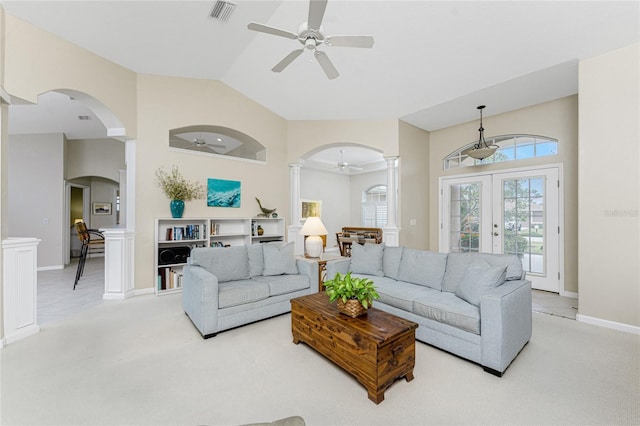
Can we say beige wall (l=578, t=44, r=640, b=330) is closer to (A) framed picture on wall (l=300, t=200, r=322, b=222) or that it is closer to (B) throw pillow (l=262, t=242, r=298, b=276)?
(B) throw pillow (l=262, t=242, r=298, b=276)

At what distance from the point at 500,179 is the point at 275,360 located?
194 inches

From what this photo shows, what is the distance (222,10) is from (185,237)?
3.29 meters

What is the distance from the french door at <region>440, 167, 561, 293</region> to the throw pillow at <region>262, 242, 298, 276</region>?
3627 millimetres

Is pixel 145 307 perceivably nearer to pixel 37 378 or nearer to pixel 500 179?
pixel 37 378

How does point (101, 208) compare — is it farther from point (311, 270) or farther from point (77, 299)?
point (311, 270)

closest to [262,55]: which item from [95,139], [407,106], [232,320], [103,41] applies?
[103,41]

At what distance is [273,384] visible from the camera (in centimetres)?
206

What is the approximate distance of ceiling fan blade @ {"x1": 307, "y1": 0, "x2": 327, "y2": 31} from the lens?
2102 millimetres

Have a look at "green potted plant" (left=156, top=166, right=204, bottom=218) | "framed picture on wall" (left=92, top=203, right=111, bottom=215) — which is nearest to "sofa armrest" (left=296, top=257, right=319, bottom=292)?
"green potted plant" (left=156, top=166, right=204, bottom=218)

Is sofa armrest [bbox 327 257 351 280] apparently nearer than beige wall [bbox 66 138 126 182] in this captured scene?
Yes

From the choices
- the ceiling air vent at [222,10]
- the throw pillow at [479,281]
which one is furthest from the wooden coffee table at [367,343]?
the ceiling air vent at [222,10]

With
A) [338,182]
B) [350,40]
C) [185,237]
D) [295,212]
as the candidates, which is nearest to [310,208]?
[338,182]

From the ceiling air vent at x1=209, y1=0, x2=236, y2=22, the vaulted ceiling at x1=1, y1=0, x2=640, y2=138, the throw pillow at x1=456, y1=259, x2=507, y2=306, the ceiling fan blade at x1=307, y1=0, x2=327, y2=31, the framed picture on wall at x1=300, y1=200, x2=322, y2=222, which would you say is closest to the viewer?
the ceiling fan blade at x1=307, y1=0, x2=327, y2=31

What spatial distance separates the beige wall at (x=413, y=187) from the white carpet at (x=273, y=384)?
9.34ft
